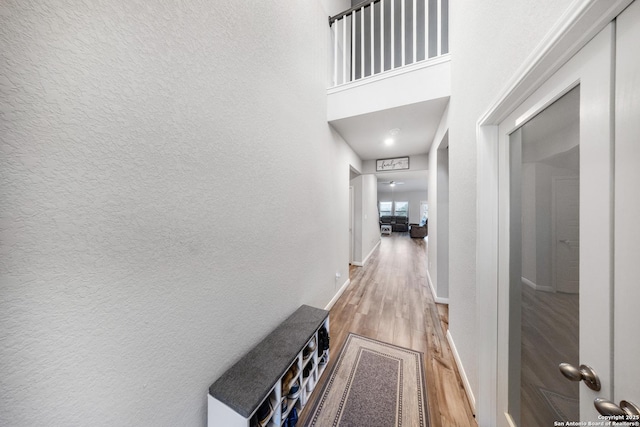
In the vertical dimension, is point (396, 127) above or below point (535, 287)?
above

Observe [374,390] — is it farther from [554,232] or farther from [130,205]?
[130,205]

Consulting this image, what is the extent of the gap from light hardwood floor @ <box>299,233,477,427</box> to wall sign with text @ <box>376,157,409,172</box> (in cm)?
215

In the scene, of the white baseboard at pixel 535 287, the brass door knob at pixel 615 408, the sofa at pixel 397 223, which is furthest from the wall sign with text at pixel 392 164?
the sofa at pixel 397 223

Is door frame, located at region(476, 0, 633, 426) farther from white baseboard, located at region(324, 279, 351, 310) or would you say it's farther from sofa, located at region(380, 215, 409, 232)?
sofa, located at region(380, 215, 409, 232)

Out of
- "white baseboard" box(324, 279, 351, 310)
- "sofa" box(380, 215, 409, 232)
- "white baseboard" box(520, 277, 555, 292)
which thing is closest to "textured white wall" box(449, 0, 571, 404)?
"white baseboard" box(520, 277, 555, 292)

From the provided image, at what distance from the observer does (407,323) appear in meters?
2.30

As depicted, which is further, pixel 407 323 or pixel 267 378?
pixel 407 323

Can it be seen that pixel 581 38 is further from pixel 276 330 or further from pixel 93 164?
pixel 276 330

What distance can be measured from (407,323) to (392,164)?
2.92m

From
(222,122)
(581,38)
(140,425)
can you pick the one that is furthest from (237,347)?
(581,38)

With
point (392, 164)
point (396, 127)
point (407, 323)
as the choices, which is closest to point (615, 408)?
point (407, 323)

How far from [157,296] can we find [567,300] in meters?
1.61

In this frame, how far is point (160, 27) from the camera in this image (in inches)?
32.8

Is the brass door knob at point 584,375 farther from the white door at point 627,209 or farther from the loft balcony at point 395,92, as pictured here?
the loft balcony at point 395,92
